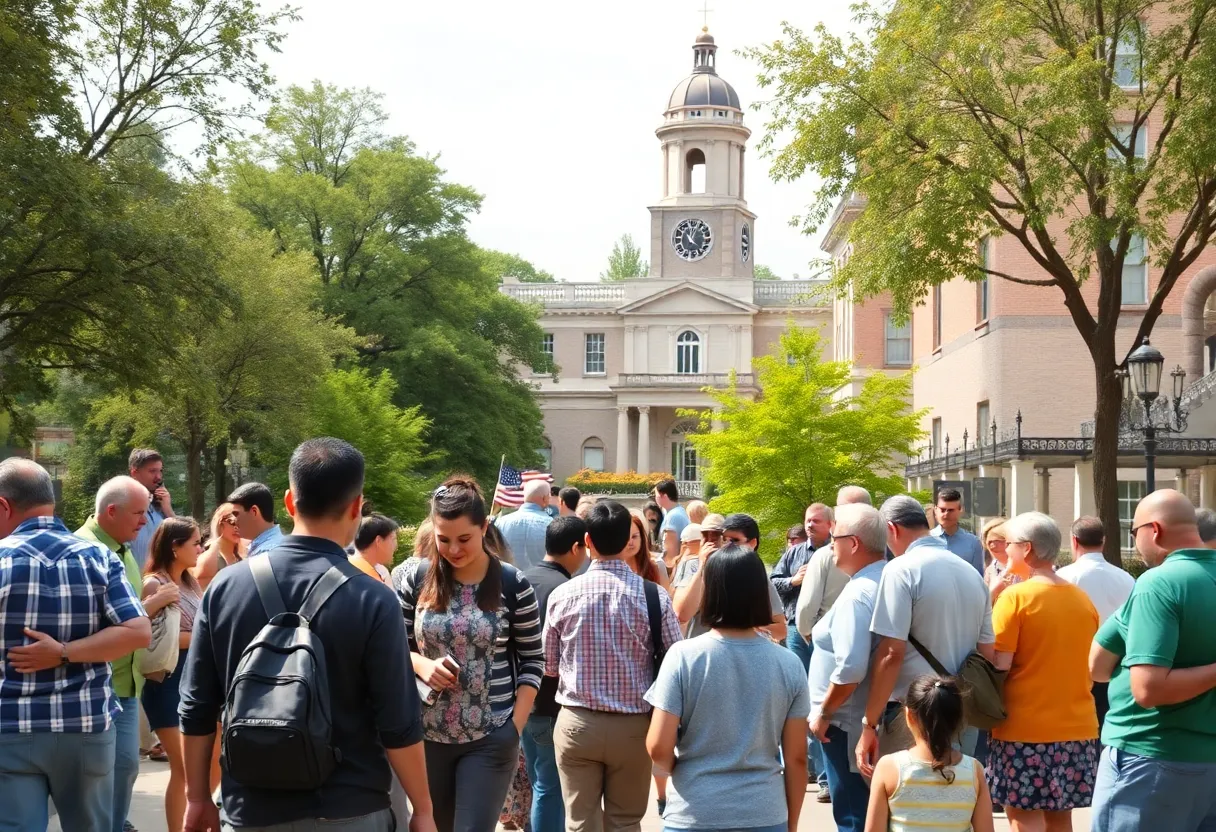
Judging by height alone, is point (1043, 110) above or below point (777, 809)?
above

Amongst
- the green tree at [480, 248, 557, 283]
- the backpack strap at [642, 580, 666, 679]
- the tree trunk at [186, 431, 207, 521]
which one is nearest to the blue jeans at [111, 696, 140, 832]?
the backpack strap at [642, 580, 666, 679]

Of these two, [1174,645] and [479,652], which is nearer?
[1174,645]

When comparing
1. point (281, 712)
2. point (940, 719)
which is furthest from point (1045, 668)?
point (281, 712)

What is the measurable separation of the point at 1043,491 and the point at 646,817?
910 inches

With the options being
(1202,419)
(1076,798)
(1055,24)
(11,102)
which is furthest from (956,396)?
(1076,798)

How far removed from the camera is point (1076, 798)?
716cm

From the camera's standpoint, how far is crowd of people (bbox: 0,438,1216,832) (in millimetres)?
4137

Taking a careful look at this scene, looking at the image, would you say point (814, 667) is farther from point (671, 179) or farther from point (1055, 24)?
point (671, 179)

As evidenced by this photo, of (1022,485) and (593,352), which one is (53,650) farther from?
(593,352)

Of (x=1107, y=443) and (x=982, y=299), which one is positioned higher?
(x=982, y=299)

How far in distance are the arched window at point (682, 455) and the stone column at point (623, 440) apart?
2698 mm

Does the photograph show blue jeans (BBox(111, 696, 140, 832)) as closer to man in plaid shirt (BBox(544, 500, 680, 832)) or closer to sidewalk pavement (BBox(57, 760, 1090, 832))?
sidewalk pavement (BBox(57, 760, 1090, 832))

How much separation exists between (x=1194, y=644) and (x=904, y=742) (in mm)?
1609

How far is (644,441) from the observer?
271ft
